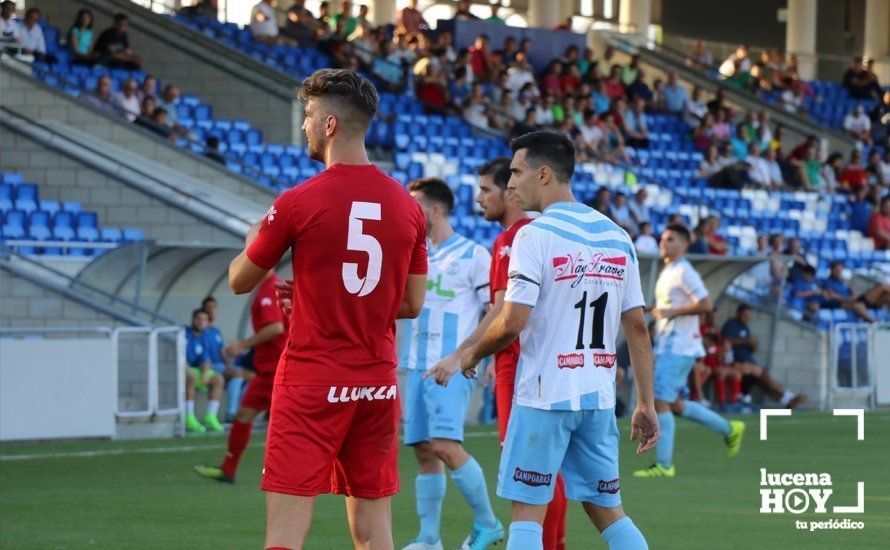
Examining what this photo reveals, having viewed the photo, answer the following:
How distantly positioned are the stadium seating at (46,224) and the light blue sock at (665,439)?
8499 mm

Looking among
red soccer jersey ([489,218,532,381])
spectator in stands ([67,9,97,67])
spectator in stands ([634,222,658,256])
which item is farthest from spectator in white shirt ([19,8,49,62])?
red soccer jersey ([489,218,532,381])

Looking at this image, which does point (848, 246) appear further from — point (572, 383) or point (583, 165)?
point (572, 383)

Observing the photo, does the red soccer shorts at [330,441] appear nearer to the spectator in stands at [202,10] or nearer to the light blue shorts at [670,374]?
the light blue shorts at [670,374]

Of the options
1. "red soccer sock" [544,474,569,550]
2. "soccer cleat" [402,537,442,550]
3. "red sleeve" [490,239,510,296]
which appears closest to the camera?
"red soccer sock" [544,474,569,550]

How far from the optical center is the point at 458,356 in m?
8.07

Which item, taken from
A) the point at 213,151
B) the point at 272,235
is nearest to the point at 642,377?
the point at 272,235

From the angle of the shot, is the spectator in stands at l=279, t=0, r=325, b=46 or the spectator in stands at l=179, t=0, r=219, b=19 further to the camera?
the spectator in stands at l=279, t=0, r=325, b=46

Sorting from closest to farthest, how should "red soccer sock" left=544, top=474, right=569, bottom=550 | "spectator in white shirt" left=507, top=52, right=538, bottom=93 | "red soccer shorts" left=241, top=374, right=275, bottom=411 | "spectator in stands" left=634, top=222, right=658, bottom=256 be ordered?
1. "red soccer sock" left=544, top=474, right=569, bottom=550
2. "red soccer shorts" left=241, top=374, right=275, bottom=411
3. "spectator in stands" left=634, top=222, right=658, bottom=256
4. "spectator in white shirt" left=507, top=52, right=538, bottom=93

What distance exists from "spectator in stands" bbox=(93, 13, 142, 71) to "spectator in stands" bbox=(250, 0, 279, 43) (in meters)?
3.51

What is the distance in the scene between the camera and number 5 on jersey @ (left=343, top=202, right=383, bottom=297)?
19.6 ft

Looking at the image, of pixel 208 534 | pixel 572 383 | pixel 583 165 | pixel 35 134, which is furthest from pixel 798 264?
pixel 572 383

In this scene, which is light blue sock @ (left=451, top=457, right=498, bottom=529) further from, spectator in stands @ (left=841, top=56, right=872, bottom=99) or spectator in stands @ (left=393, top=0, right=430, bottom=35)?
spectator in stands @ (left=841, top=56, right=872, bottom=99)

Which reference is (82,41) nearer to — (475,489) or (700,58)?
(475,489)

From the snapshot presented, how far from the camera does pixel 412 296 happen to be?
6324 millimetres
